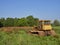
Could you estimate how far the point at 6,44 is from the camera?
29.7ft

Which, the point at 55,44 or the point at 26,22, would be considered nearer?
the point at 55,44

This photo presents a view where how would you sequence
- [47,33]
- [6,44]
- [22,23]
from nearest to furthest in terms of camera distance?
1. [6,44]
2. [47,33]
3. [22,23]

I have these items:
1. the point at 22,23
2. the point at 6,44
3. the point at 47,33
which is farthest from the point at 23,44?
the point at 22,23

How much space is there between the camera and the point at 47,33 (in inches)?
851

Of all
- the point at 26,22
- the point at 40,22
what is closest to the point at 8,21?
the point at 26,22

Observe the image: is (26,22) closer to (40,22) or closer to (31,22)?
(31,22)

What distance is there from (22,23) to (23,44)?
3250 centimetres

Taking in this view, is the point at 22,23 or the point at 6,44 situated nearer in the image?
the point at 6,44

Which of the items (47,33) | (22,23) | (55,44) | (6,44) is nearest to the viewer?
(6,44)

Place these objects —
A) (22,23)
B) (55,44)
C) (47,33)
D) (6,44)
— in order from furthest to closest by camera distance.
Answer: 1. (22,23)
2. (47,33)
3. (55,44)
4. (6,44)

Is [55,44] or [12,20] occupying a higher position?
[12,20]

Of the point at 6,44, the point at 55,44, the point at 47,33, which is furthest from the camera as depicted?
the point at 47,33

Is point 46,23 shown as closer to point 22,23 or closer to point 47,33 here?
point 47,33

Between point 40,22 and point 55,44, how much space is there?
1169 centimetres
